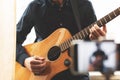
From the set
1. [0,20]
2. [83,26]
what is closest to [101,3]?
[83,26]

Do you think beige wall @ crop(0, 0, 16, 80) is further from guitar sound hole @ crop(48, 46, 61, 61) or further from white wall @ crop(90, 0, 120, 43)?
white wall @ crop(90, 0, 120, 43)

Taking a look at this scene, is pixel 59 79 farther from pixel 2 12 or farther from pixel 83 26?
pixel 2 12

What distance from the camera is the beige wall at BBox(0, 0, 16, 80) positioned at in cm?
124

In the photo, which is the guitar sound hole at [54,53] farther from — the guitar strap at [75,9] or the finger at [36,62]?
the guitar strap at [75,9]

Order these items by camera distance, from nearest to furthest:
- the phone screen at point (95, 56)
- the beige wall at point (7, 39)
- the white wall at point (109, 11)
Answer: the phone screen at point (95, 56) < the white wall at point (109, 11) < the beige wall at point (7, 39)

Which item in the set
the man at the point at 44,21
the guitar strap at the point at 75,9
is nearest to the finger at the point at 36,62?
the man at the point at 44,21

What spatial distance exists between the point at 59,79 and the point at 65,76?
3 cm

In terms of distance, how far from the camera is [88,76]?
1149 mm

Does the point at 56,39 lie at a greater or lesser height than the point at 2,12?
lesser

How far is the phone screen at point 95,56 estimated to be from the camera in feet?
3.39

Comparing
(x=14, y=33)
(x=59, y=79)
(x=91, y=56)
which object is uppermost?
(x=14, y=33)

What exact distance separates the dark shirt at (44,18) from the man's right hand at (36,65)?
3 centimetres

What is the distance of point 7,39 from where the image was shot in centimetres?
125

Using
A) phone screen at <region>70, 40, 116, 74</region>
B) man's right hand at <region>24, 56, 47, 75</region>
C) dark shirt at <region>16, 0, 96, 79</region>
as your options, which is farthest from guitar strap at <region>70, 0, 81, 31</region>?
man's right hand at <region>24, 56, 47, 75</region>
